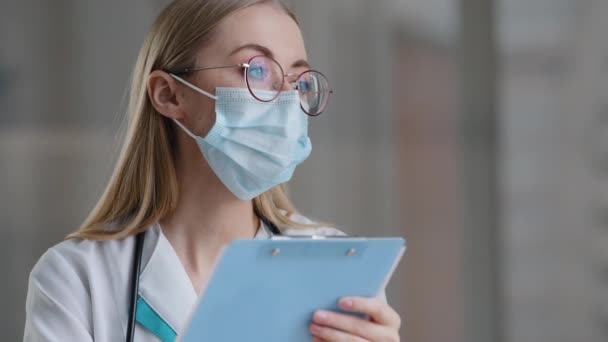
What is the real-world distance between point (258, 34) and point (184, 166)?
11.8 inches

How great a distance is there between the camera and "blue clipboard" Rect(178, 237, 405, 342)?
1.14m

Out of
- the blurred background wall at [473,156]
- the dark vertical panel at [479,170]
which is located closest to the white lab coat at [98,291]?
the blurred background wall at [473,156]

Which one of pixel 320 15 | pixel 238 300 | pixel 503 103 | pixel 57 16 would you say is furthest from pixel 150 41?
pixel 503 103

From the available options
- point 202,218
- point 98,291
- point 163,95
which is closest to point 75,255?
point 98,291

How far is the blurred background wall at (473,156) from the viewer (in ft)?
11.1

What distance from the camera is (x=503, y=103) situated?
349 cm

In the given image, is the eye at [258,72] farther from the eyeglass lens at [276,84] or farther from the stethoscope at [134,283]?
the stethoscope at [134,283]

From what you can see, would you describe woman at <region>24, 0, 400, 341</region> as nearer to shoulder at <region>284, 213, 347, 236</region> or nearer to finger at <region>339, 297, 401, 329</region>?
shoulder at <region>284, 213, 347, 236</region>

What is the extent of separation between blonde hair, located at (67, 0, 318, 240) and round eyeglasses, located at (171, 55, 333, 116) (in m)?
0.06

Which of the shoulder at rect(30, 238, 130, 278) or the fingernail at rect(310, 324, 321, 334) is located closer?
the fingernail at rect(310, 324, 321, 334)

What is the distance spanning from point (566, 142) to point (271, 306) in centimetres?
258

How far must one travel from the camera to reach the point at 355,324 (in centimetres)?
124

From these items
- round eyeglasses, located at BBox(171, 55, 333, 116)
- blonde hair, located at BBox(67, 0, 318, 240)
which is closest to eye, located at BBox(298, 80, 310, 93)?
round eyeglasses, located at BBox(171, 55, 333, 116)

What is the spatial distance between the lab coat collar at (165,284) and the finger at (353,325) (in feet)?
1.07
